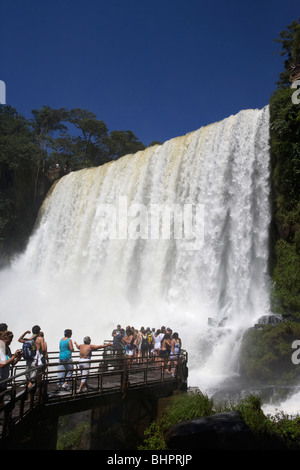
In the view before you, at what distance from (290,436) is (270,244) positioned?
39.9 feet

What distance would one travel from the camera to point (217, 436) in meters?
6.54

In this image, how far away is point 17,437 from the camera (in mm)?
5887

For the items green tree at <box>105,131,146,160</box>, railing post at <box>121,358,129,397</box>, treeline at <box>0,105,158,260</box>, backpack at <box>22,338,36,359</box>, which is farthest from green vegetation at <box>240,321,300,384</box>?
green tree at <box>105,131,146,160</box>

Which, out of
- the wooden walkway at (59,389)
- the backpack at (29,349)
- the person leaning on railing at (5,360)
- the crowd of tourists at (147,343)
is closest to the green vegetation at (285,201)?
the crowd of tourists at (147,343)

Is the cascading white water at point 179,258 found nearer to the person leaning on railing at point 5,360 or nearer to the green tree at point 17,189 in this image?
the person leaning on railing at point 5,360

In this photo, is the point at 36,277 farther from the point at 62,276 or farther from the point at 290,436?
the point at 290,436

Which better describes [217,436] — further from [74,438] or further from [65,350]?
[74,438]

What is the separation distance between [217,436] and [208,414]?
111cm

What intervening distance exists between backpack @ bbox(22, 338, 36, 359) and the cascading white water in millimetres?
7084

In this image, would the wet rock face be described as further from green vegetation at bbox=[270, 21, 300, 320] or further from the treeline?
the treeline

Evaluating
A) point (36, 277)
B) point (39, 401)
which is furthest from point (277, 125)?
point (36, 277)

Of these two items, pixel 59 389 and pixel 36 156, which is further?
pixel 36 156

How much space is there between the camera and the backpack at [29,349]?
706 cm

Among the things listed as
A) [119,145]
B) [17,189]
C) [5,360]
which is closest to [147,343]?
[5,360]
